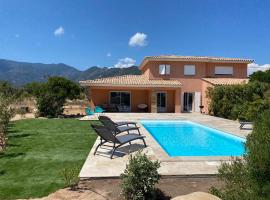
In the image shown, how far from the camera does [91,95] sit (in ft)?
103

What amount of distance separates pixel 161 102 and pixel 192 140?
16.2 metres

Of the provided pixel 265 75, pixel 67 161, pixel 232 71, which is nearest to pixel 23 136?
pixel 67 161

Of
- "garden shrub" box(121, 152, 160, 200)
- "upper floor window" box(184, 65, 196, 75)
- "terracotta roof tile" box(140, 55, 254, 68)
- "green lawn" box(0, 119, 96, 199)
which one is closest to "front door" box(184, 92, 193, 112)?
"upper floor window" box(184, 65, 196, 75)

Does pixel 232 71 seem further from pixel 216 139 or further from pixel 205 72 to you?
pixel 216 139

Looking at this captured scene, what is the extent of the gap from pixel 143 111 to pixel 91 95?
5966 mm

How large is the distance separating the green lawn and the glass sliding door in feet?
53.8

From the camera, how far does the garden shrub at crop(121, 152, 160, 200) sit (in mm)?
6039

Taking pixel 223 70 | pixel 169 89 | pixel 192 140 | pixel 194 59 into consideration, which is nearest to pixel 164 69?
pixel 169 89

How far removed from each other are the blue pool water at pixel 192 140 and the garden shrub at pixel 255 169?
20.1 feet

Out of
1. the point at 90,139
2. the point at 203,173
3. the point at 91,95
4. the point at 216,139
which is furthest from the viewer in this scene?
the point at 91,95

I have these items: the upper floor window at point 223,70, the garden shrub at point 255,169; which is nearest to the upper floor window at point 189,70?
the upper floor window at point 223,70

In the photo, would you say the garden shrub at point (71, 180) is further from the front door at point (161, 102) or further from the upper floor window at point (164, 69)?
the upper floor window at point (164, 69)

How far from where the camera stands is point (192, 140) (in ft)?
53.1

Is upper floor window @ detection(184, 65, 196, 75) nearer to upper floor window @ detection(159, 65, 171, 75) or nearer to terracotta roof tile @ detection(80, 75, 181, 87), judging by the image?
upper floor window @ detection(159, 65, 171, 75)
